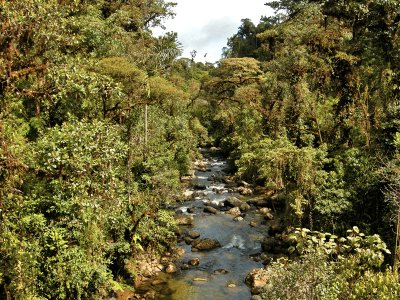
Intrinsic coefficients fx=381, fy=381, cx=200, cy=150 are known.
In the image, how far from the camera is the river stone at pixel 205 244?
22.2m

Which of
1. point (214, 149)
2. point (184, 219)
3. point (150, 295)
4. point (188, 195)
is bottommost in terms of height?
point (150, 295)

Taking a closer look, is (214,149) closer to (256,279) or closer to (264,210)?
(264,210)

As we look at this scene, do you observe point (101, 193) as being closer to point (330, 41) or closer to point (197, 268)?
point (197, 268)

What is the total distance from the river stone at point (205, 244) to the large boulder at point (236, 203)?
19.8 ft

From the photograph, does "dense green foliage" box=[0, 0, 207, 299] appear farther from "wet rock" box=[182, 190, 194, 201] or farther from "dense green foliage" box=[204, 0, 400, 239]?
"wet rock" box=[182, 190, 194, 201]

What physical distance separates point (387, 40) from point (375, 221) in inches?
382

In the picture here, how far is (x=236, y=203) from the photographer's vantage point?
95.9ft

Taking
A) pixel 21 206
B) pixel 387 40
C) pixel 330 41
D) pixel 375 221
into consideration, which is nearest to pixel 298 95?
pixel 330 41

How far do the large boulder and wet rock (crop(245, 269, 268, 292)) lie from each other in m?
10.2

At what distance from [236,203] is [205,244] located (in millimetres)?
7434

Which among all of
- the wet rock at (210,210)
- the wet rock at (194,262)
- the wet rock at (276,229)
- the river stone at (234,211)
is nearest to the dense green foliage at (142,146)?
the wet rock at (194,262)

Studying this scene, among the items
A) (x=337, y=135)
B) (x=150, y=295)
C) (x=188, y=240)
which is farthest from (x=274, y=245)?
(x=150, y=295)

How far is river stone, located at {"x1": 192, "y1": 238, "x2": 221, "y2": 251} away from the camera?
72.8 ft

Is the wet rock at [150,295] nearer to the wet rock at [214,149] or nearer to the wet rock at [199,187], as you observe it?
the wet rock at [199,187]
